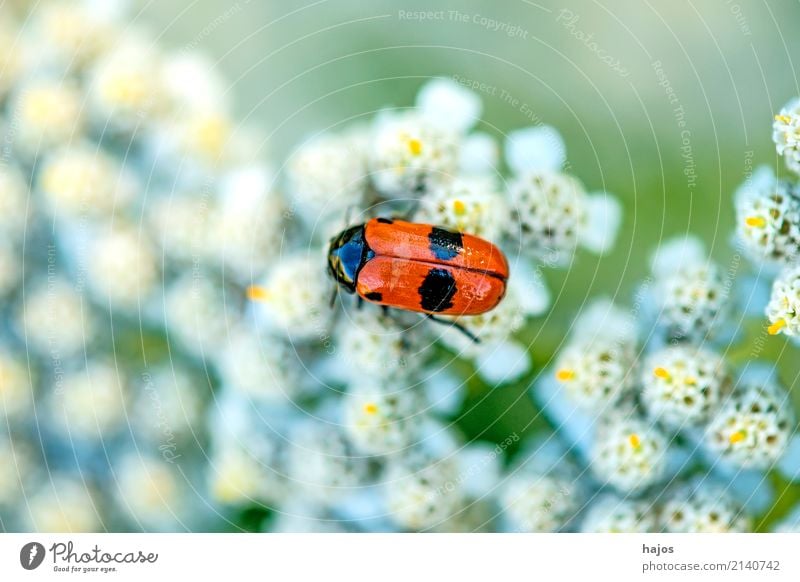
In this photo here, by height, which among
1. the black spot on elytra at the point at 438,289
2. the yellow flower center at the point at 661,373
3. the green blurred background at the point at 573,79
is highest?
the green blurred background at the point at 573,79

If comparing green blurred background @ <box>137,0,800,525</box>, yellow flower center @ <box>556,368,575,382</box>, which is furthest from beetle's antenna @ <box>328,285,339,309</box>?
yellow flower center @ <box>556,368,575,382</box>

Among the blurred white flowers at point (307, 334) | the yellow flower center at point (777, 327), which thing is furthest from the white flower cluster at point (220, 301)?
the yellow flower center at point (777, 327)

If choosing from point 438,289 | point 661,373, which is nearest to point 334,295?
point 438,289

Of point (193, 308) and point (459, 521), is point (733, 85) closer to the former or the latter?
point (459, 521)

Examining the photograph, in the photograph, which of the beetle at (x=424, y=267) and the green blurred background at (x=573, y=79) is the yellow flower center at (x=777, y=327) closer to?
the green blurred background at (x=573, y=79)

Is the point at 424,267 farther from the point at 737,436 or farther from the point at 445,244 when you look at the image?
the point at 737,436
